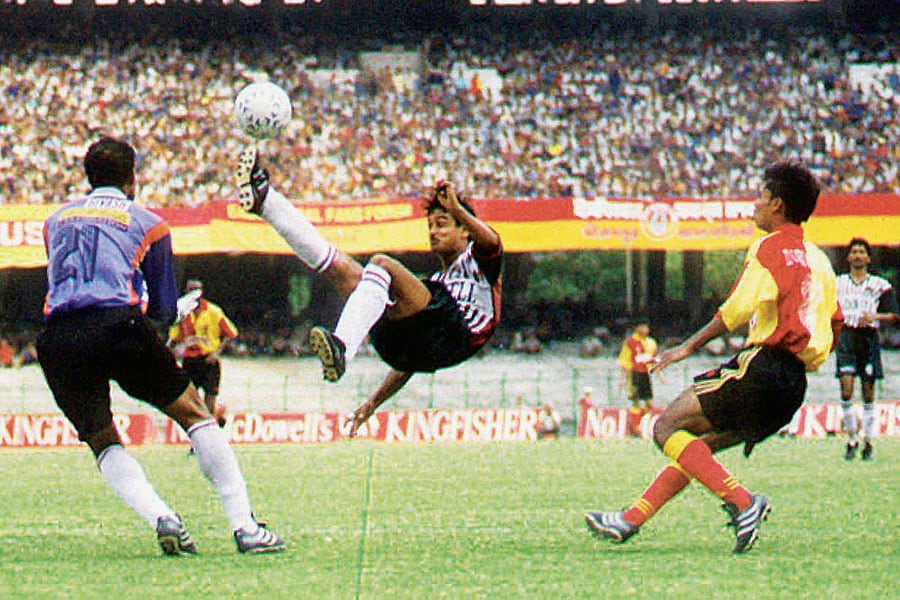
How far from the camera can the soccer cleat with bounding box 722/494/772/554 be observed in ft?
22.8

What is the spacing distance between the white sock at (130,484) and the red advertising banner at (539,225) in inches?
771

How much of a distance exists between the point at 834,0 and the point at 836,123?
4.87 meters

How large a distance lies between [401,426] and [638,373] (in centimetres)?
410

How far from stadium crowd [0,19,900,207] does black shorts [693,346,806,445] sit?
21.9 meters

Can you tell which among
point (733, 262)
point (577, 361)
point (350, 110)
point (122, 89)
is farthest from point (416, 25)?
point (733, 262)

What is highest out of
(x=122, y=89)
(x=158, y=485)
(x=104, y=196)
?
(x=122, y=89)

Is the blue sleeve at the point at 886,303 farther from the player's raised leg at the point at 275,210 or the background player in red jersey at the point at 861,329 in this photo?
the player's raised leg at the point at 275,210

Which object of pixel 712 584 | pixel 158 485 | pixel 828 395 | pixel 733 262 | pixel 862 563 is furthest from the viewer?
pixel 733 262

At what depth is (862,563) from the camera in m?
6.67

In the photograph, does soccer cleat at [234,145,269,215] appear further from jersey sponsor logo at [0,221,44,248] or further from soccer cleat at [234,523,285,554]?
jersey sponsor logo at [0,221,44,248]

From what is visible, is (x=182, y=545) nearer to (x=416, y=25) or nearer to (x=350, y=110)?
(x=350, y=110)

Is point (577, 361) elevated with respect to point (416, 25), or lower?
lower

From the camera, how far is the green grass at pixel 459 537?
5977 mm

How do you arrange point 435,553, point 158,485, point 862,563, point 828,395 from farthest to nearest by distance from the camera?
point 828,395 → point 158,485 → point 435,553 → point 862,563
